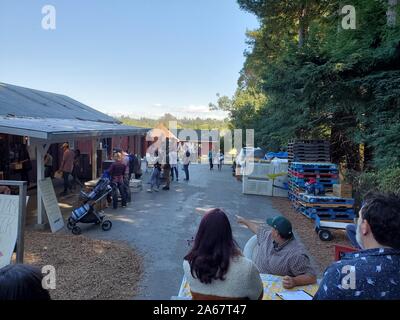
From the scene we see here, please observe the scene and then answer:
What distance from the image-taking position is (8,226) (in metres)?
4.84

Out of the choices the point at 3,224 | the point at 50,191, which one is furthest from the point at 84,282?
the point at 50,191

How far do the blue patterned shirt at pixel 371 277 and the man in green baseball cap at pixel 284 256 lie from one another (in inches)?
50.8

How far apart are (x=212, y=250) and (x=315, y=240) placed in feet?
19.9

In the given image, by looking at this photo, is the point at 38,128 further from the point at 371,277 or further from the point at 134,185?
the point at 371,277

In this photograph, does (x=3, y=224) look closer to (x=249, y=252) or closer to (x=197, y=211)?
(x=249, y=252)

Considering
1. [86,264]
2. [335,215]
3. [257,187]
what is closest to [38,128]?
[86,264]

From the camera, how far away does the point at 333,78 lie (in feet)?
31.0

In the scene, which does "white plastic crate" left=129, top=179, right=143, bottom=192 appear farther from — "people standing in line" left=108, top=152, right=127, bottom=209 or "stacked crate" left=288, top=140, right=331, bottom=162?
"stacked crate" left=288, top=140, right=331, bottom=162

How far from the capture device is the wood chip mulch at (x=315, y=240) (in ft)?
21.6

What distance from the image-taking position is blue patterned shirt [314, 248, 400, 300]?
6.33 feet

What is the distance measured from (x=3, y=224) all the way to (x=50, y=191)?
3.52 meters

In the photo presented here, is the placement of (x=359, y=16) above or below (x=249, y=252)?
above

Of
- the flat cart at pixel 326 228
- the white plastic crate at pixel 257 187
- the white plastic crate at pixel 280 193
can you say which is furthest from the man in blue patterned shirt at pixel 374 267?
the white plastic crate at pixel 257 187

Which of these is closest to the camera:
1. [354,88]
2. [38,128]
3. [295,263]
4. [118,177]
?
[295,263]
